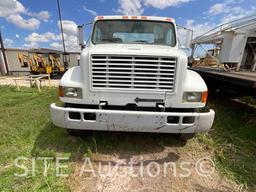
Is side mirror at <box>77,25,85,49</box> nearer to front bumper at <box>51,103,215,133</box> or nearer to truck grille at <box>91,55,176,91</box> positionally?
truck grille at <box>91,55,176,91</box>

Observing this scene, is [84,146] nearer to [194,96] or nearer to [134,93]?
[134,93]

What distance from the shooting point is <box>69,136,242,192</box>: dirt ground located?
2.24 meters

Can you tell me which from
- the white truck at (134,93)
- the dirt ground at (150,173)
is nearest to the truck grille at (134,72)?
the white truck at (134,93)

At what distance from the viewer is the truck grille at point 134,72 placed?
8.23 ft

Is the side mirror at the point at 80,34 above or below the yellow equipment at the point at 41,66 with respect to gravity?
above

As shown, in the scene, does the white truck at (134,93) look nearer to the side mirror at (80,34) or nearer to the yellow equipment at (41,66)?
the side mirror at (80,34)

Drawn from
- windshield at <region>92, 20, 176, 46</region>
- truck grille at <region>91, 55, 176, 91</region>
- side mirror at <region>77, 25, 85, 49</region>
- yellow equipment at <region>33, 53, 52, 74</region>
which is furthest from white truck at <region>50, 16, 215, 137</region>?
yellow equipment at <region>33, 53, 52, 74</region>

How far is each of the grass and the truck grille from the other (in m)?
1.17

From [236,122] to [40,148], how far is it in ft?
14.5

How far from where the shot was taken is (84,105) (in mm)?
2779

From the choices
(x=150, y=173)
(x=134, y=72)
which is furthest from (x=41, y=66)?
(x=150, y=173)

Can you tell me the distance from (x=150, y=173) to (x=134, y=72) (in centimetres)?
147

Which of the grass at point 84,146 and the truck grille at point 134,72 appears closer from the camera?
the grass at point 84,146

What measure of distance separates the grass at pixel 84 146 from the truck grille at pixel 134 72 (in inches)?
46.2
